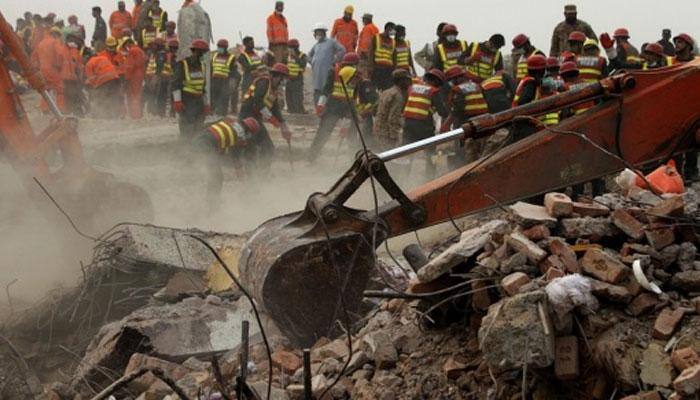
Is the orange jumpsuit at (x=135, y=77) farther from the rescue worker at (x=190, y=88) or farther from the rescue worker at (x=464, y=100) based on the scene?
the rescue worker at (x=464, y=100)

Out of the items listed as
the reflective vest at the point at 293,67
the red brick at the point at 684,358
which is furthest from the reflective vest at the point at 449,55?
the red brick at the point at 684,358

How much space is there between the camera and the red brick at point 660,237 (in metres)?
4.52

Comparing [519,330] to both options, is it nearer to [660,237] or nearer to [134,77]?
[660,237]

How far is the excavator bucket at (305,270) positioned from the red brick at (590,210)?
1.17 meters

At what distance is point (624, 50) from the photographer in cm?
1370

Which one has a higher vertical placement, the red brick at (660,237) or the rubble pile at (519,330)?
the red brick at (660,237)

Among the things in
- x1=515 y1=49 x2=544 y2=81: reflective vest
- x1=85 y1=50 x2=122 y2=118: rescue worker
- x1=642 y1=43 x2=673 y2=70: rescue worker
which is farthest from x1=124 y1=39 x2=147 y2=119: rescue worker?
x1=642 y1=43 x2=673 y2=70: rescue worker

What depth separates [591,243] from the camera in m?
4.66

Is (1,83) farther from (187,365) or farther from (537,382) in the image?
(537,382)

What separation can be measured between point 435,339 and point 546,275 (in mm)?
844

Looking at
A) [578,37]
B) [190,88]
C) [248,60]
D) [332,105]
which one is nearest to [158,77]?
[248,60]

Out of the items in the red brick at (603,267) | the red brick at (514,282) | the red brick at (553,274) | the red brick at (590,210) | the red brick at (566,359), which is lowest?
the red brick at (566,359)

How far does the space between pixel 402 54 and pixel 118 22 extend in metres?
7.98

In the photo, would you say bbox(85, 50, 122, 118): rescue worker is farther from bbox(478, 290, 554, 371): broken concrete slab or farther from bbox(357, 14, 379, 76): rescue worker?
bbox(478, 290, 554, 371): broken concrete slab
